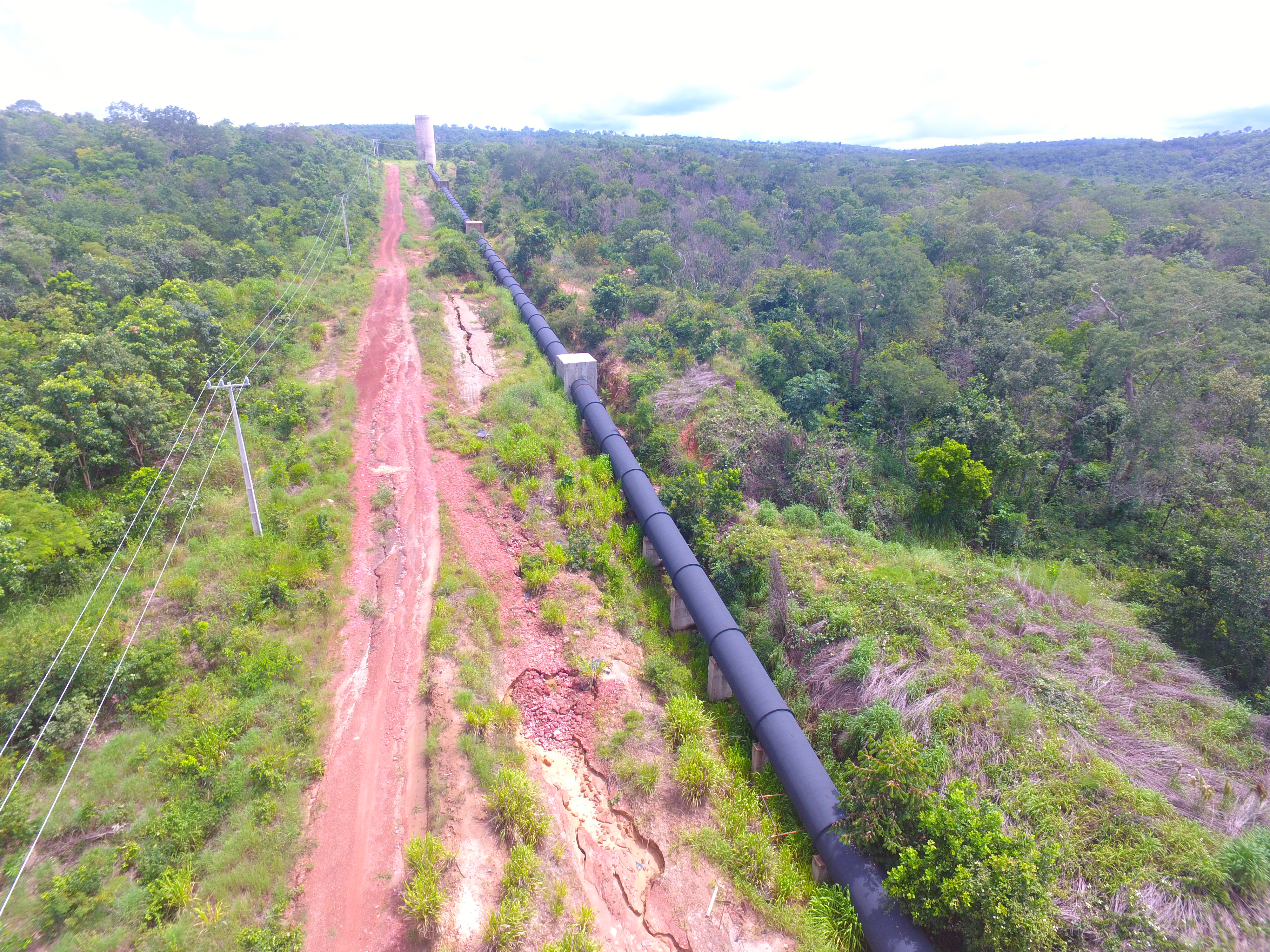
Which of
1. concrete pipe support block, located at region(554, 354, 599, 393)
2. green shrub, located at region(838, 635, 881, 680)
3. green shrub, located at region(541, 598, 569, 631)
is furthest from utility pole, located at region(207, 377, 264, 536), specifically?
green shrub, located at region(838, 635, 881, 680)

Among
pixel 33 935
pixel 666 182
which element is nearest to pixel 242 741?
pixel 33 935

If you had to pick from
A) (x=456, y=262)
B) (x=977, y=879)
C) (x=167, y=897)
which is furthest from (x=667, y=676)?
(x=456, y=262)

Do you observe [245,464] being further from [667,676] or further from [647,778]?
[647,778]

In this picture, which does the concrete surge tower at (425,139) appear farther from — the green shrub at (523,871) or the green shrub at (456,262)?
the green shrub at (523,871)

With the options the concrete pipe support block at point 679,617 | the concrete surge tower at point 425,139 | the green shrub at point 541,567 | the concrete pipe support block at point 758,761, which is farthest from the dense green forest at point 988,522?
the concrete surge tower at point 425,139

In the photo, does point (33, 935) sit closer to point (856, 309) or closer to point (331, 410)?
point (331, 410)

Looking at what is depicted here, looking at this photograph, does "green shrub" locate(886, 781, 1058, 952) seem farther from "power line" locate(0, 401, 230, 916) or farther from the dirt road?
"power line" locate(0, 401, 230, 916)
